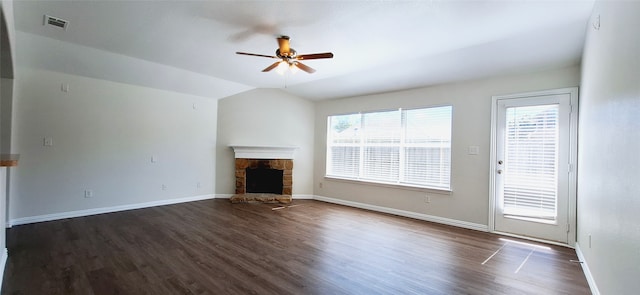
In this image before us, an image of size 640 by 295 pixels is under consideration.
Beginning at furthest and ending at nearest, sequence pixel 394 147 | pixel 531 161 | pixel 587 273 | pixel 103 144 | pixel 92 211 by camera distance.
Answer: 1. pixel 394 147
2. pixel 103 144
3. pixel 92 211
4. pixel 531 161
5. pixel 587 273

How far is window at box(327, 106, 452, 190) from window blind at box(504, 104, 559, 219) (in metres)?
0.86

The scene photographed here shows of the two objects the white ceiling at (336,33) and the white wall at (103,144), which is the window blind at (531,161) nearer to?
the white ceiling at (336,33)

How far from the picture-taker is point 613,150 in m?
1.80

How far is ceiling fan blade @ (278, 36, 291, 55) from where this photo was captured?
3.13 m

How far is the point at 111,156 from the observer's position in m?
4.63

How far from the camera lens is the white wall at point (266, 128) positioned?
601 centimetres

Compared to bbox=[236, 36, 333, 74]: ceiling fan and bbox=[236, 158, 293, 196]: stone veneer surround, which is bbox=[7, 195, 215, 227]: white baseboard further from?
bbox=[236, 36, 333, 74]: ceiling fan

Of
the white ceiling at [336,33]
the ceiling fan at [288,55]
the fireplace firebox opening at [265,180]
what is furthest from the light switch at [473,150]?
the fireplace firebox opening at [265,180]

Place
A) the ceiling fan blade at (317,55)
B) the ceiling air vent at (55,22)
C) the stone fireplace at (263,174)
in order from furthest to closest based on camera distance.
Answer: the stone fireplace at (263,174) < the ceiling fan blade at (317,55) < the ceiling air vent at (55,22)

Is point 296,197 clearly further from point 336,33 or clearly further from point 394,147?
point 336,33

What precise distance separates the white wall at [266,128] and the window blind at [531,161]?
13.0ft

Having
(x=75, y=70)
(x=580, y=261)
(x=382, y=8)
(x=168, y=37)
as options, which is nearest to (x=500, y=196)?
(x=580, y=261)

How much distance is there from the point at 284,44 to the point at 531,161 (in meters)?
3.65

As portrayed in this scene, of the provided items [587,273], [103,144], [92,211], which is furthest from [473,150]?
[92,211]
